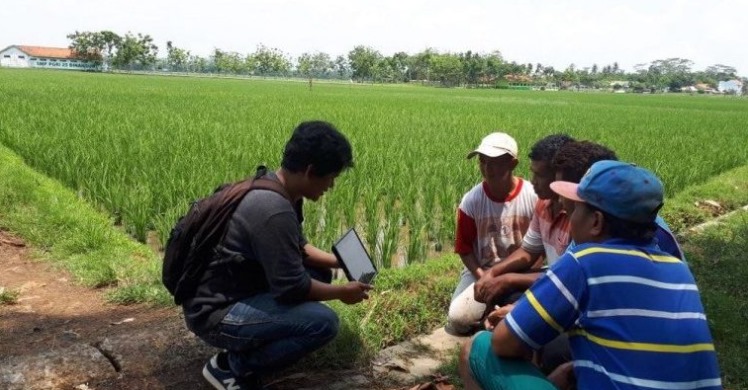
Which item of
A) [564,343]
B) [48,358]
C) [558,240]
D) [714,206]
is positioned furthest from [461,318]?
[714,206]

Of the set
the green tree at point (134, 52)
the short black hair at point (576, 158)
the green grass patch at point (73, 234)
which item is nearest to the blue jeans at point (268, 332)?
the short black hair at point (576, 158)

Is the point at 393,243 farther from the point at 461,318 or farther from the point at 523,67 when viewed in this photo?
the point at 523,67

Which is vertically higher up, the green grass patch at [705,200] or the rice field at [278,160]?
the rice field at [278,160]

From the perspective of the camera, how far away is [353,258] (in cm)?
238

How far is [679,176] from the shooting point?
738cm

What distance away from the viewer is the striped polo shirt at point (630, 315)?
1.46 meters

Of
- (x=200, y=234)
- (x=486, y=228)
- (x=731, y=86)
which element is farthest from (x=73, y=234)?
(x=731, y=86)

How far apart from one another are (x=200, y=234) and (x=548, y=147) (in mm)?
1419

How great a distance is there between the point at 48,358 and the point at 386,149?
564cm

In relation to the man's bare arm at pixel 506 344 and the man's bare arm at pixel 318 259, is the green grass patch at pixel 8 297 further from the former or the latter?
the man's bare arm at pixel 506 344

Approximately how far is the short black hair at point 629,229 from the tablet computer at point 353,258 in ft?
3.21

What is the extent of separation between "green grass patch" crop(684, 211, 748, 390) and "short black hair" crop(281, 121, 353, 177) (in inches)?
78.7

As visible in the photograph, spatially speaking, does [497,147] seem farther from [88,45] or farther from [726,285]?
[88,45]

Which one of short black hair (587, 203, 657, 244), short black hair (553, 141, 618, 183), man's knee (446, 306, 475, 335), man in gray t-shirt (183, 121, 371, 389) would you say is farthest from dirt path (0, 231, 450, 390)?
short black hair (587, 203, 657, 244)
